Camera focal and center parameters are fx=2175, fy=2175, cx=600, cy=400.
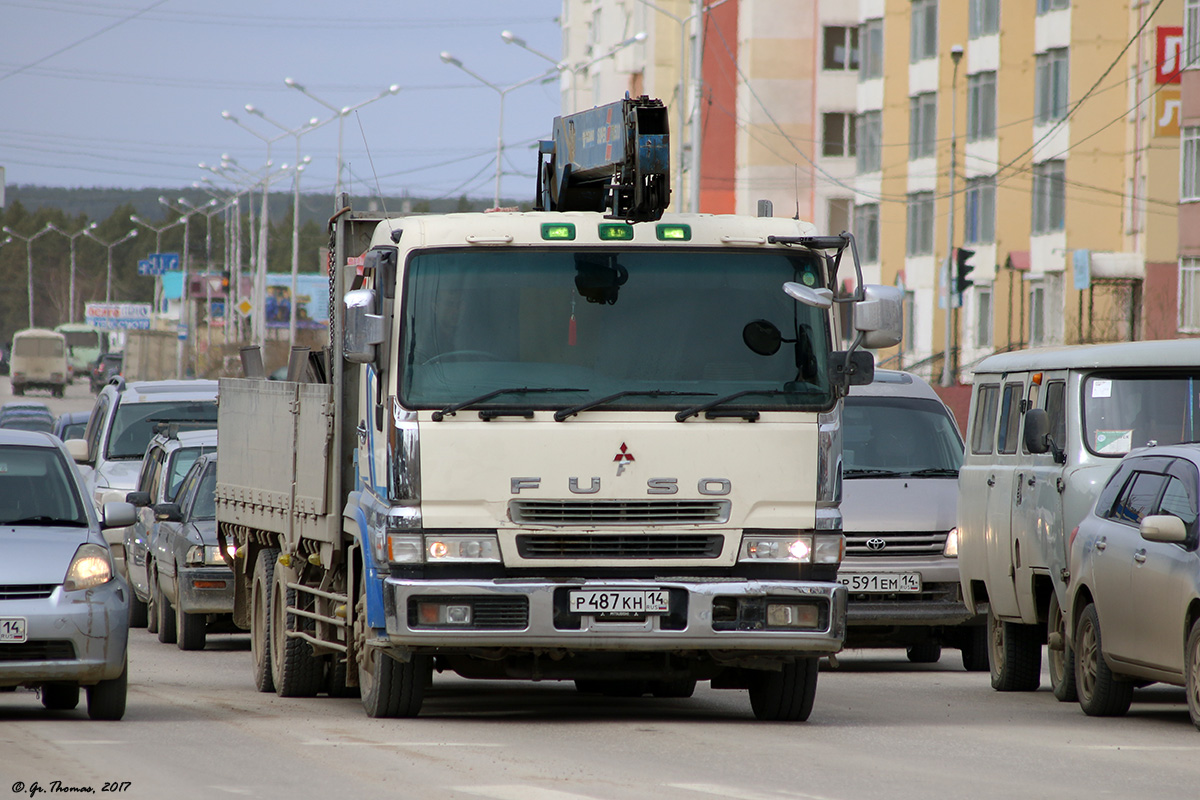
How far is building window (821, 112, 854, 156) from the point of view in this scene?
258 ft

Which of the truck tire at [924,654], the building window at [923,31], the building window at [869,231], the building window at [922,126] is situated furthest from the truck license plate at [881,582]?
the building window at [869,231]

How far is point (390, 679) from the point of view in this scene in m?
12.0

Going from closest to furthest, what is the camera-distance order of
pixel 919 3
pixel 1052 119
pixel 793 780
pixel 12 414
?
1. pixel 793 780
2. pixel 12 414
3. pixel 1052 119
4. pixel 919 3

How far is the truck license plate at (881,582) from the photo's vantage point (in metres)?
16.3

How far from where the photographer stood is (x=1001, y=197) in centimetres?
6206

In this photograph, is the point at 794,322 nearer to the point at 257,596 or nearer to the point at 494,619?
the point at 494,619

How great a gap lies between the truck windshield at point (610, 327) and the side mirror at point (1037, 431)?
→ 3.28 metres

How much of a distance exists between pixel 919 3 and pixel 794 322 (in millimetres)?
58307

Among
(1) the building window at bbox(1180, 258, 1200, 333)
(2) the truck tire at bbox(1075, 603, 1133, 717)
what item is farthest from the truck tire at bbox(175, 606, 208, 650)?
A: (1) the building window at bbox(1180, 258, 1200, 333)

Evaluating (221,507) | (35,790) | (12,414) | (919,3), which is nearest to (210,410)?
(221,507)

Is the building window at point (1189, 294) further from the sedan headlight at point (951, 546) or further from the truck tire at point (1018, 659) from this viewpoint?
the truck tire at point (1018, 659)

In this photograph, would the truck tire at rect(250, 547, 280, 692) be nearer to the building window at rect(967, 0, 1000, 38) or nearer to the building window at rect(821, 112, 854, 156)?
the building window at rect(967, 0, 1000, 38)

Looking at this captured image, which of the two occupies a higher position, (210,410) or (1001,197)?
(1001,197)

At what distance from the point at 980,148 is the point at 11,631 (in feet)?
178
